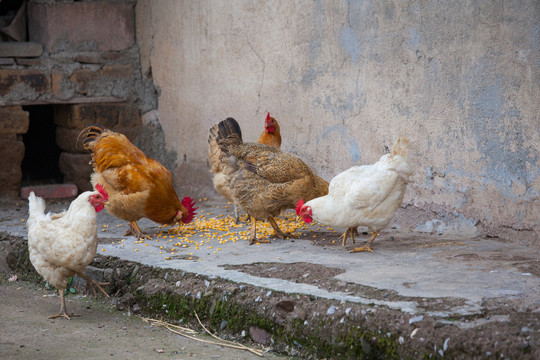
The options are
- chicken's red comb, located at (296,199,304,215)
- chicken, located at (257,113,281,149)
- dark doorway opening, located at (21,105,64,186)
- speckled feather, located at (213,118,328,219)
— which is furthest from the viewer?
dark doorway opening, located at (21,105,64,186)

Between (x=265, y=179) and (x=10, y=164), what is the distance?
12.2 ft

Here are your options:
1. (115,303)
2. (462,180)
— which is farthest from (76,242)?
(462,180)

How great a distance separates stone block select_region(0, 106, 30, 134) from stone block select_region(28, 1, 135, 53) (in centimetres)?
82

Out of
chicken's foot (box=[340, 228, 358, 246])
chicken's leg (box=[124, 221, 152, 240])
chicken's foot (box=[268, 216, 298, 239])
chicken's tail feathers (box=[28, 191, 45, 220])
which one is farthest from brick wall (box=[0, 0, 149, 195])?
chicken's foot (box=[340, 228, 358, 246])

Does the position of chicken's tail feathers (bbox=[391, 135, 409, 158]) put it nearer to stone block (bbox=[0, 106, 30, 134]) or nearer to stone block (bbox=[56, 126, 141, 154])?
stone block (bbox=[56, 126, 141, 154])

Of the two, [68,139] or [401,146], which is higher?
[401,146]

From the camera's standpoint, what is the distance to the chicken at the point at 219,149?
18.1 feet

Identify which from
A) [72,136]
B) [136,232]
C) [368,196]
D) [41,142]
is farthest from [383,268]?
[41,142]

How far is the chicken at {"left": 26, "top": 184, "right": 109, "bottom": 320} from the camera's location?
4.13 meters

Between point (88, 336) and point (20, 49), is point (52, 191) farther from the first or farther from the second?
point (88, 336)

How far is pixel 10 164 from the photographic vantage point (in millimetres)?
7316

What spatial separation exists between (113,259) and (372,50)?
8.98ft

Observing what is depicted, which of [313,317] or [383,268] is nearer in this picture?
[313,317]

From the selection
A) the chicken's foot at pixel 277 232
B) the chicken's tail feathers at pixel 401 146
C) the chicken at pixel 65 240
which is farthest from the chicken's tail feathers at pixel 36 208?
the chicken's tail feathers at pixel 401 146
